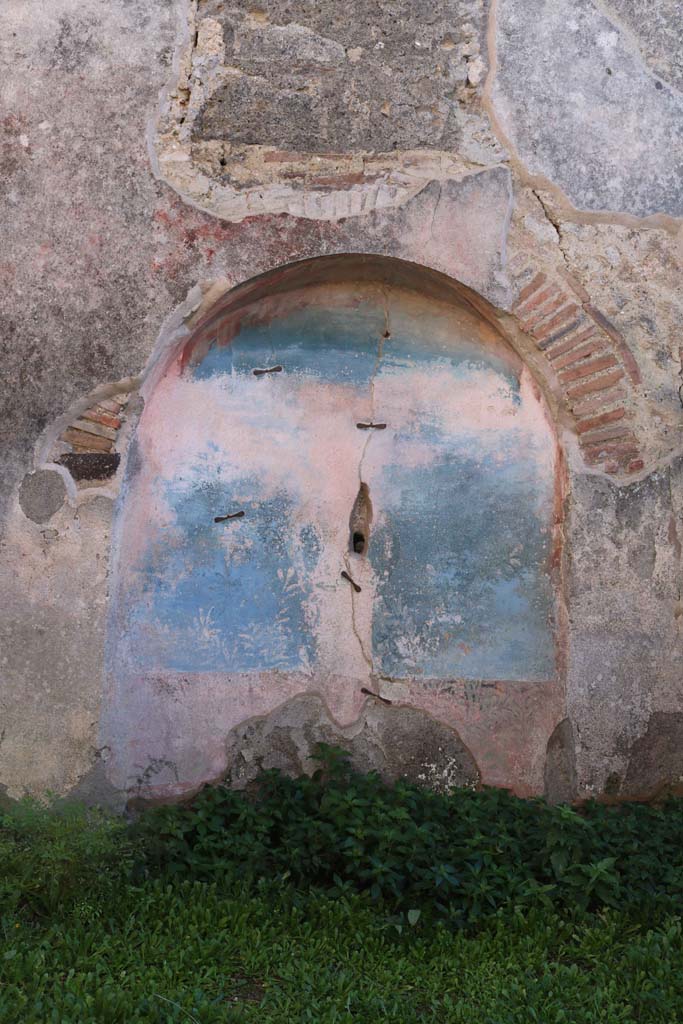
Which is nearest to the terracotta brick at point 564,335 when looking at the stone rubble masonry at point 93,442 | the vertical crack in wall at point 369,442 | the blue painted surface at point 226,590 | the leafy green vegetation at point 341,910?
the vertical crack in wall at point 369,442

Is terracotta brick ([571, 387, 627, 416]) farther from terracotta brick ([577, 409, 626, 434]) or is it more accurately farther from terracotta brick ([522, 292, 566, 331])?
terracotta brick ([522, 292, 566, 331])

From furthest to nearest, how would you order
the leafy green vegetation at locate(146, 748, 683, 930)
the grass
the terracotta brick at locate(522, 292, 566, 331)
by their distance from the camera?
the terracotta brick at locate(522, 292, 566, 331) → the leafy green vegetation at locate(146, 748, 683, 930) → the grass

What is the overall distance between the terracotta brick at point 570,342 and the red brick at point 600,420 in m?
0.31

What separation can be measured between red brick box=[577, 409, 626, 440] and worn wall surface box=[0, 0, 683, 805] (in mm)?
17

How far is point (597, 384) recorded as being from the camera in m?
4.78

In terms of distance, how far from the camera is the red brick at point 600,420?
15.6ft

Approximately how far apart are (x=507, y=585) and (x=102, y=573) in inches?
67.9

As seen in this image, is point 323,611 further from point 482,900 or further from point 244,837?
point 482,900

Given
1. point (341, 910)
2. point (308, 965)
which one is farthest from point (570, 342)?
point (308, 965)

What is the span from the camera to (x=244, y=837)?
13.7ft

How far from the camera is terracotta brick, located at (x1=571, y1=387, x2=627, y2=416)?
15.7ft

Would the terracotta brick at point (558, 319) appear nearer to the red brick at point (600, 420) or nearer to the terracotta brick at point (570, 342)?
the terracotta brick at point (570, 342)

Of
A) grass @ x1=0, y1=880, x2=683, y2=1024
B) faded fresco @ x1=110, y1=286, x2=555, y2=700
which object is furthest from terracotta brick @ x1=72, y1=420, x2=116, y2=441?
grass @ x1=0, y1=880, x2=683, y2=1024

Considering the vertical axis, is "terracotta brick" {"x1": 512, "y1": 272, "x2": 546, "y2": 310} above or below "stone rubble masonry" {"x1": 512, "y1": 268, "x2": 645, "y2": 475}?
above
